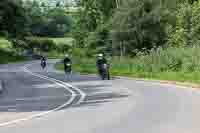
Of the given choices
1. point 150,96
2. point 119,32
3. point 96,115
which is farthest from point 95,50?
point 96,115

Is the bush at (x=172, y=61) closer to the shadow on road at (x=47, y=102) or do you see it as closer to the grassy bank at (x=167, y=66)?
the grassy bank at (x=167, y=66)

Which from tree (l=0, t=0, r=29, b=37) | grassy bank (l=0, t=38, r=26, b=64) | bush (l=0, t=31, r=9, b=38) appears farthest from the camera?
bush (l=0, t=31, r=9, b=38)

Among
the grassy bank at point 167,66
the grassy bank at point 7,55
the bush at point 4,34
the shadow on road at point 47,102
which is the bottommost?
the grassy bank at point 7,55

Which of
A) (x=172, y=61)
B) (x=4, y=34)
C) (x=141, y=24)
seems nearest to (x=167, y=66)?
(x=172, y=61)

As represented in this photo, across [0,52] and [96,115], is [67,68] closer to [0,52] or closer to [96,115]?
[96,115]

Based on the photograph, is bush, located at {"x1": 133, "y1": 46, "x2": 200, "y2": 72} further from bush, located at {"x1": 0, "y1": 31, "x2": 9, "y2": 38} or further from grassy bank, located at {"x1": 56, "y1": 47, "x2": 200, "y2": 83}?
bush, located at {"x1": 0, "y1": 31, "x2": 9, "y2": 38}

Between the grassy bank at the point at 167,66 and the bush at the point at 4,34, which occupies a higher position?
the grassy bank at the point at 167,66

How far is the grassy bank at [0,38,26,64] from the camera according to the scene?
3597 inches

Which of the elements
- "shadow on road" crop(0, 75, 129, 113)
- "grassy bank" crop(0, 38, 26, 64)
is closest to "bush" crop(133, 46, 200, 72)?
"shadow on road" crop(0, 75, 129, 113)

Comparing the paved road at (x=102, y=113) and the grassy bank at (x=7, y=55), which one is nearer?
the paved road at (x=102, y=113)

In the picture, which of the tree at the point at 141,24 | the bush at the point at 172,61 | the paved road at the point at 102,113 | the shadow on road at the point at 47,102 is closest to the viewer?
the paved road at the point at 102,113

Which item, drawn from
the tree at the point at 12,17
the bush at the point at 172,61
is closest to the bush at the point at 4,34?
the tree at the point at 12,17

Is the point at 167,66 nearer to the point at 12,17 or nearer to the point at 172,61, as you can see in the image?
the point at 172,61

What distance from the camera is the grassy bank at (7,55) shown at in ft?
300
